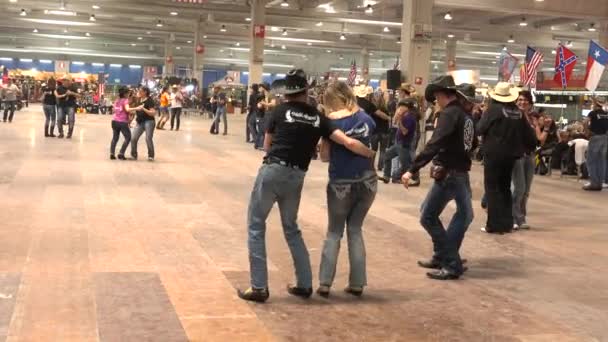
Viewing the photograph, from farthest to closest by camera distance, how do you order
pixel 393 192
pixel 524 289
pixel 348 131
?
pixel 393 192 → pixel 524 289 → pixel 348 131

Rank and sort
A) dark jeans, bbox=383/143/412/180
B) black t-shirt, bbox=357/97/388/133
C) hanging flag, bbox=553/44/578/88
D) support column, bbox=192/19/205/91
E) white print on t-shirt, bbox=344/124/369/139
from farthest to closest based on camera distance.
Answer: support column, bbox=192/19/205/91
hanging flag, bbox=553/44/578/88
dark jeans, bbox=383/143/412/180
black t-shirt, bbox=357/97/388/133
white print on t-shirt, bbox=344/124/369/139

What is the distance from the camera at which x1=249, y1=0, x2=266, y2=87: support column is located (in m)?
31.8

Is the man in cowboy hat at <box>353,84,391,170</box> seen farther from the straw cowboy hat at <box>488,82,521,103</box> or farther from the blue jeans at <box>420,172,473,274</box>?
the blue jeans at <box>420,172,473,274</box>

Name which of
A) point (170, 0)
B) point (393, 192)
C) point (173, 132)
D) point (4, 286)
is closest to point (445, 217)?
point (393, 192)

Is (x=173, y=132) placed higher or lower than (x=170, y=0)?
lower

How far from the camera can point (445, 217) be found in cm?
1030

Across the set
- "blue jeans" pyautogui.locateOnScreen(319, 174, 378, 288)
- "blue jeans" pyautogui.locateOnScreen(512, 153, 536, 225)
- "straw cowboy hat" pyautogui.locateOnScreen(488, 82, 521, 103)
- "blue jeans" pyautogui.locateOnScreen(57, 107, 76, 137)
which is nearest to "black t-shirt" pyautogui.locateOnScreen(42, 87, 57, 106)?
"blue jeans" pyautogui.locateOnScreen(57, 107, 76, 137)

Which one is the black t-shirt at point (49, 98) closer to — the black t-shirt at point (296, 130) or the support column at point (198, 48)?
the black t-shirt at point (296, 130)

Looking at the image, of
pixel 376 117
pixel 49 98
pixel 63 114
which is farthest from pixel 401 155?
pixel 63 114

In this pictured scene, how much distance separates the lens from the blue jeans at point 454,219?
21.8 ft

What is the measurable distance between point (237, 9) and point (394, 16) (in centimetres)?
717

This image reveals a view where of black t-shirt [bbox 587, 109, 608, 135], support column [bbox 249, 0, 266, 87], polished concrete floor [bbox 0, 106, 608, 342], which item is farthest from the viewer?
support column [bbox 249, 0, 266, 87]

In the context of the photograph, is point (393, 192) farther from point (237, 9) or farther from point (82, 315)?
point (237, 9)

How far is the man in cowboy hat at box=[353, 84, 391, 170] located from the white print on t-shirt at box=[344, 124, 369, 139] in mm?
5908
